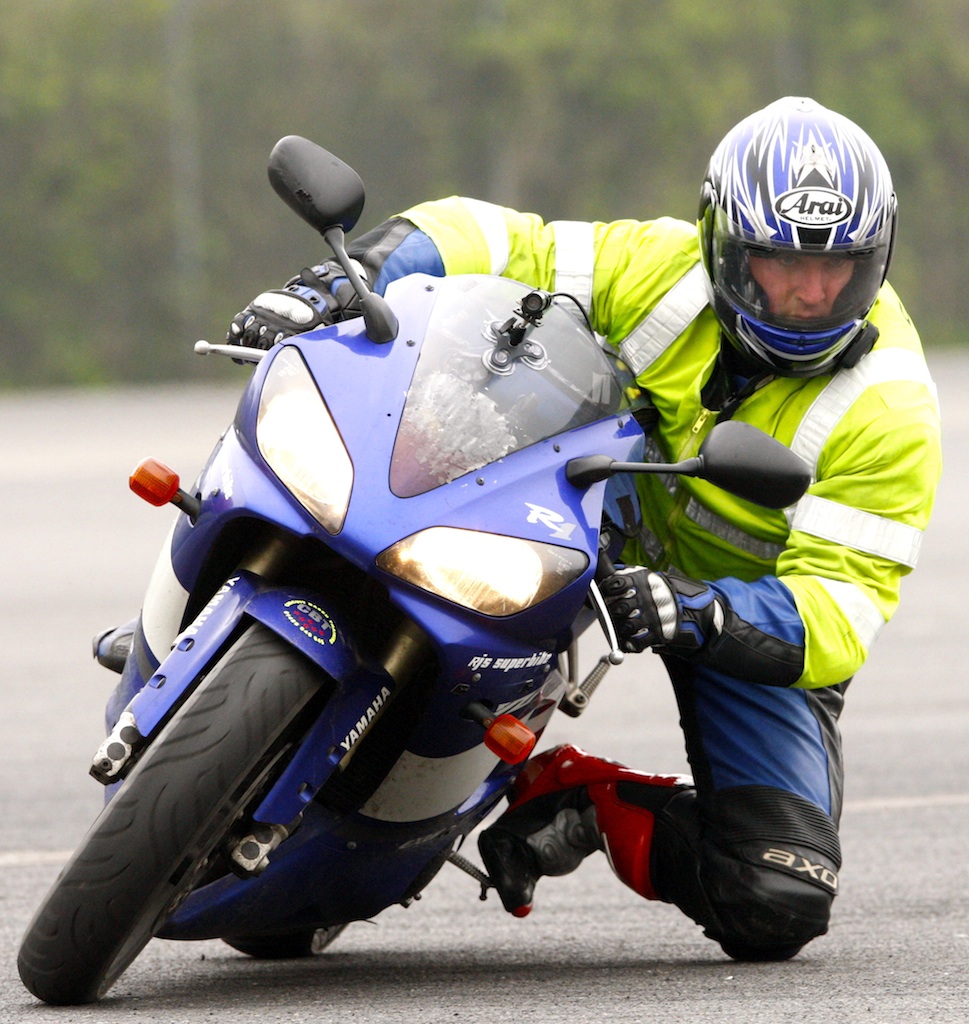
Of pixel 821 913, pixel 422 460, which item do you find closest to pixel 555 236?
pixel 422 460

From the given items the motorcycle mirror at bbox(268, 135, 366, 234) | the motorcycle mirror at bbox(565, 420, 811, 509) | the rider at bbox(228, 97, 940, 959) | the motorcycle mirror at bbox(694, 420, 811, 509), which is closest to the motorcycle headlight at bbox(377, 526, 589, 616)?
the motorcycle mirror at bbox(565, 420, 811, 509)

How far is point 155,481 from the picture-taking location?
3566mm

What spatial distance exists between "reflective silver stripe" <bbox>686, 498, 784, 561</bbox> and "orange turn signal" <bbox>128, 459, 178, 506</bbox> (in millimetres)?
1375

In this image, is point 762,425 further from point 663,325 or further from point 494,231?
point 494,231

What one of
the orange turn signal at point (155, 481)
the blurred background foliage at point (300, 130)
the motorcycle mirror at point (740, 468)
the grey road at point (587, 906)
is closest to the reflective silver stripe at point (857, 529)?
the motorcycle mirror at point (740, 468)

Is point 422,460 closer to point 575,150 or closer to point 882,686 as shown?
point 882,686

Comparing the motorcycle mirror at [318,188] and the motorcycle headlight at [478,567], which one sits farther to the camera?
the motorcycle mirror at [318,188]

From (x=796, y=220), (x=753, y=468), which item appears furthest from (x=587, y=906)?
(x=753, y=468)

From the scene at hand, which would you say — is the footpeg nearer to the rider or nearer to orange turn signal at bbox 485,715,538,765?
orange turn signal at bbox 485,715,538,765

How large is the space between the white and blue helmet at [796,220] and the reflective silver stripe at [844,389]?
6cm

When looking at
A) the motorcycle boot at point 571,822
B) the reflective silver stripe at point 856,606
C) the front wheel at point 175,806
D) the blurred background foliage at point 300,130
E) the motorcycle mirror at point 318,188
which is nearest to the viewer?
the front wheel at point 175,806

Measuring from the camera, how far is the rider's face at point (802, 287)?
4.16 meters

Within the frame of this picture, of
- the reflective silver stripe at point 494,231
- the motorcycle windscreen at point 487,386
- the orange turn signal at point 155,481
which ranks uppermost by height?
the reflective silver stripe at point 494,231

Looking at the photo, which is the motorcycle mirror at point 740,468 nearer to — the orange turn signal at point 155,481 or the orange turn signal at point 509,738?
the orange turn signal at point 509,738
